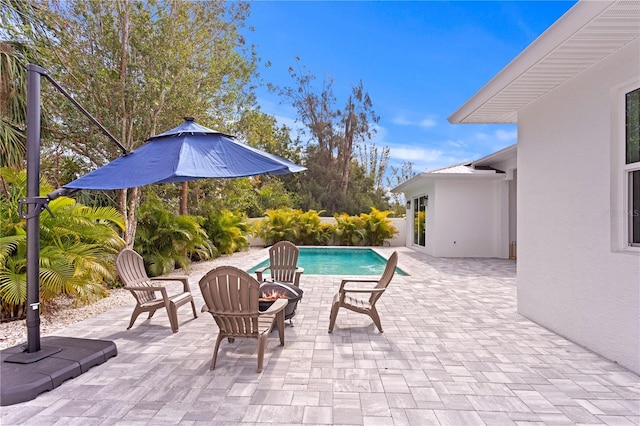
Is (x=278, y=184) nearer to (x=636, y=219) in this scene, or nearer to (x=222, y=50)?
(x=222, y=50)

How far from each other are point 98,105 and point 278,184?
16064 mm

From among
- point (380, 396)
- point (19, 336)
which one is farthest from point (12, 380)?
point (380, 396)

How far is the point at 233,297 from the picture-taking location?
366 cm

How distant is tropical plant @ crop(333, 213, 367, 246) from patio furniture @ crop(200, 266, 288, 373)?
48.0 feet

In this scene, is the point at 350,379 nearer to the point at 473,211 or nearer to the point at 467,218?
the point at 467,218

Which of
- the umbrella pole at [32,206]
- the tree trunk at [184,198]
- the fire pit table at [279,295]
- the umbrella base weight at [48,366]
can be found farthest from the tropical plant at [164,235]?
the umbrella pole at [32,206]

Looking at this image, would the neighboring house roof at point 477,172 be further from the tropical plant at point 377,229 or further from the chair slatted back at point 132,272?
the chair slatted back at point 132,272

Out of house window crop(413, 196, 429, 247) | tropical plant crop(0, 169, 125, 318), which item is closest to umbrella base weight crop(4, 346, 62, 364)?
tropical plant crop(0, 169, 125, 318)

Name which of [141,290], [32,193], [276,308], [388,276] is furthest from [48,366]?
[388,276]

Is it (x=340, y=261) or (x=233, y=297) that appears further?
(x=340, y=261)

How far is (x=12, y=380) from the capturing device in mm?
3104

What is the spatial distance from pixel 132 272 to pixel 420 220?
43.1 feet

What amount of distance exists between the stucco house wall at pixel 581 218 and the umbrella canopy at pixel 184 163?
347 centimetres

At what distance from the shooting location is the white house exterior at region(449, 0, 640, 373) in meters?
3.60
